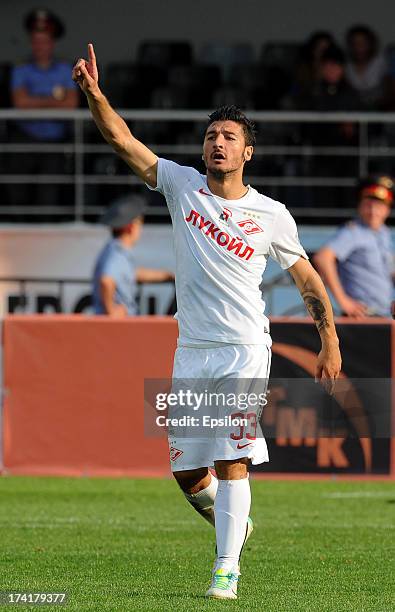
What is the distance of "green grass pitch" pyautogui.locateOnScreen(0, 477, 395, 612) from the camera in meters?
6.57

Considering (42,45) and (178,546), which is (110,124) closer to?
(178,546)

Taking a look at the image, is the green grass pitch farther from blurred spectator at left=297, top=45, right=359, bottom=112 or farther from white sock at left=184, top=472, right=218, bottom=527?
blurred spectator at left=297, top=45, right=359, bottom=112

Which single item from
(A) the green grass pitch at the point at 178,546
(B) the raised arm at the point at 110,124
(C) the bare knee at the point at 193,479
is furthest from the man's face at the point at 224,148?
(A) the green grass pitch at the point at 178,546

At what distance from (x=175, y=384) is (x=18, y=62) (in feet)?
43.1

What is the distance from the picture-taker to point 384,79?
57.1 feet

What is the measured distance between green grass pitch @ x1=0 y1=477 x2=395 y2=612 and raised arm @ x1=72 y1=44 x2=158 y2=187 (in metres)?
1.92

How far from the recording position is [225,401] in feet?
22.2

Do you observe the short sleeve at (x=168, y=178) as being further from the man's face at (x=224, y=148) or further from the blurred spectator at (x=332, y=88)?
the blurred spectator at (x=332, y=88)

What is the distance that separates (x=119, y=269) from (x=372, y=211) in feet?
7.28

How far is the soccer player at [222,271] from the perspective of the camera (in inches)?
266

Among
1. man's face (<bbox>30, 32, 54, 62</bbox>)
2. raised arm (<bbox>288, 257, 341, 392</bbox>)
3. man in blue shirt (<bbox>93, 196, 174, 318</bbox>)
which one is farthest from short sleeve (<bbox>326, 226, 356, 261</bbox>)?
raised arm (<bbox>288, 257, 341, 392</bbox>)

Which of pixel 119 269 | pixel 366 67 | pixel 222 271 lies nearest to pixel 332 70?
pixel 366 67

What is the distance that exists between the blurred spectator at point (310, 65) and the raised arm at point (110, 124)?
10.0m

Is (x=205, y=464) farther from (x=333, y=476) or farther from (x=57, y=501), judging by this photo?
(x=333, y=476)
